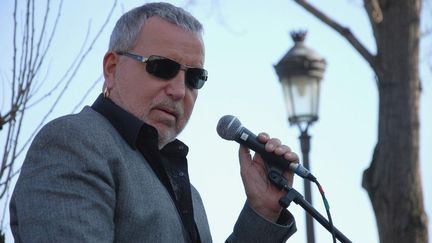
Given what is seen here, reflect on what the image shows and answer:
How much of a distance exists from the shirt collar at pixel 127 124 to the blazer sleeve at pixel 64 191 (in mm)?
183

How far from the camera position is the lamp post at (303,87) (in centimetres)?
775

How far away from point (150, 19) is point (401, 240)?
377 cm

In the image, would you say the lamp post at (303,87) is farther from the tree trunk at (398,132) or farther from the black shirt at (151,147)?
the black shirt at (151,147)

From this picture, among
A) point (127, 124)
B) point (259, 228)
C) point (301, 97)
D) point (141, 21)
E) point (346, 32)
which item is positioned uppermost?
point (346, 32)

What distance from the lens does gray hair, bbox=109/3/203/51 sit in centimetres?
291

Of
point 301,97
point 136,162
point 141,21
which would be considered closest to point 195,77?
point 141,21

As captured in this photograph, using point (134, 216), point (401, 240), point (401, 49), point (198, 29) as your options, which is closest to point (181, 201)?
point (134, 216)

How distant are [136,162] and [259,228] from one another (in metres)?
0.65

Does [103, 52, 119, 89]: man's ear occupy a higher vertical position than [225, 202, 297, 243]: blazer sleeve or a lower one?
higher

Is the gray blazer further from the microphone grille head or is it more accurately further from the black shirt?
the microphone grille head

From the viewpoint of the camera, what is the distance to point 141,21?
9.57 ft

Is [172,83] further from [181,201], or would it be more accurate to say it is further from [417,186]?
[417,186]

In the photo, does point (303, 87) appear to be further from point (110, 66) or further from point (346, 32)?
point (110, 66)

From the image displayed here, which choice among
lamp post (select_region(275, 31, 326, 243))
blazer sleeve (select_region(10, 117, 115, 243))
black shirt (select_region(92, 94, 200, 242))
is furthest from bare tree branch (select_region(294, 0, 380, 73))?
blazer sleeve (select_region(10, 117, 115, 243))
